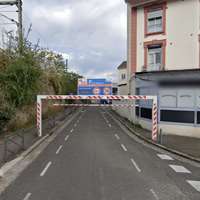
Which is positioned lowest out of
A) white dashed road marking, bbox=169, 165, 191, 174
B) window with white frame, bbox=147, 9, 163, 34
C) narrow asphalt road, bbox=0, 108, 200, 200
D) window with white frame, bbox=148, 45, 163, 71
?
white dashed road marking, bbox=169, 165, 191, 174

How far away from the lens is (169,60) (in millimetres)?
21484

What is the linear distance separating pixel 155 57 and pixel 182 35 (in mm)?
2978

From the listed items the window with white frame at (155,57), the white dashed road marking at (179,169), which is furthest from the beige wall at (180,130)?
the white dashed road marking at (179,169)

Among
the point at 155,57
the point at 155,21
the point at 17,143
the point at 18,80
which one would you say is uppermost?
the point at 155,21

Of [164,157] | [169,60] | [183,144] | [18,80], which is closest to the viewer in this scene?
[164,157]

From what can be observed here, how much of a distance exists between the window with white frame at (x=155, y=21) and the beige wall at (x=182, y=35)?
0.61 meters

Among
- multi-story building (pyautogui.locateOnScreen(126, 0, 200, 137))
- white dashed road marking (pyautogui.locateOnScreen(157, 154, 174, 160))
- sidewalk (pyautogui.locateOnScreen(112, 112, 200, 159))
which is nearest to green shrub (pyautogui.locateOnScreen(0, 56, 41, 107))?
multi-story building (pyautogui.locateOnScreen(126, 0, 200, 137))

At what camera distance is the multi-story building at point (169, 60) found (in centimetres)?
1788

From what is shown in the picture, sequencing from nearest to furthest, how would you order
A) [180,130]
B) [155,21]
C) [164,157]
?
[164,157] < [180,130] < [155,21]

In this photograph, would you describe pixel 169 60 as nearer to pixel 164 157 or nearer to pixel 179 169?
pixel 164 157

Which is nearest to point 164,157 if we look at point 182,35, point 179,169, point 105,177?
point 179,169

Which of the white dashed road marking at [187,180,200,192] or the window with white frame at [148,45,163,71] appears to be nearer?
the white dashed road marking at [187,180,200,192]

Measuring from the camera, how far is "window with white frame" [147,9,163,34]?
868 inches

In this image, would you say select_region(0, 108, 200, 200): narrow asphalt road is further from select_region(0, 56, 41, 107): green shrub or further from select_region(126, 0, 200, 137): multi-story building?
select_region(126, 0, 200, 137): multi-story building
